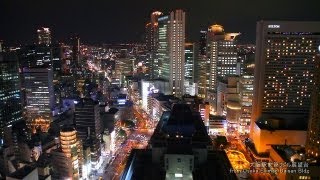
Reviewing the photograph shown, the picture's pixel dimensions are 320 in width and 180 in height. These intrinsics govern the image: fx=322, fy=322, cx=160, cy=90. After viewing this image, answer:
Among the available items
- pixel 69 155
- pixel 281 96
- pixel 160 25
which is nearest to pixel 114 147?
pixel 69 155

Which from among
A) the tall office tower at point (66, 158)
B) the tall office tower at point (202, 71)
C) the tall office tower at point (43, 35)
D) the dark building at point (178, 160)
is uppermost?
the tall office tower at point (43, 35)

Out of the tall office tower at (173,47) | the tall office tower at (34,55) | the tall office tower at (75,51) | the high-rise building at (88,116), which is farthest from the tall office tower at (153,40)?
the high-rise building at (88,116)

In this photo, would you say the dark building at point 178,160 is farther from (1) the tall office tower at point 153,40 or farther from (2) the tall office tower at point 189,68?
(1) the tall office tower at point 153,40

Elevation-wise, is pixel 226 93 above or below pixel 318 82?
below

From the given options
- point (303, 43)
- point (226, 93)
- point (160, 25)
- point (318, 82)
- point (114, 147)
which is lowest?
point (114, 147)

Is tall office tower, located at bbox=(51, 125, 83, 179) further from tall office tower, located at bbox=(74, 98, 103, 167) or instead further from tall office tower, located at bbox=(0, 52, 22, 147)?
tall office tower, located at bbox=(0, 52, 22, 147)

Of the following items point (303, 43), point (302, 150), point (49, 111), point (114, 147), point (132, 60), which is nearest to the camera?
point (302, 150)

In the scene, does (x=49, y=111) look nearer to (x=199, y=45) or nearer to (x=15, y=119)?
(x=15, y=119)
